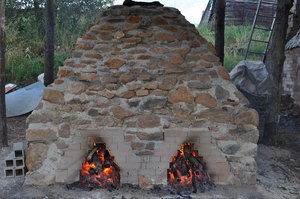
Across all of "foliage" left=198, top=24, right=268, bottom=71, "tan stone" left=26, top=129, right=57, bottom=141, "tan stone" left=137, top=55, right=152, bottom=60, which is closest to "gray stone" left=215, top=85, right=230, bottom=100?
"tan stone" left=137, top=55, right=152, bottom=60

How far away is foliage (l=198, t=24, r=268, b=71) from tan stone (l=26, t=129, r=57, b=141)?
880 cm

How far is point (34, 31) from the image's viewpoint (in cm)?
1198

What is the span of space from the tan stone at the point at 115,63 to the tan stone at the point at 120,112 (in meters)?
0.52

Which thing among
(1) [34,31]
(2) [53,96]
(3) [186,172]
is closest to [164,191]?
(3) [186,172]

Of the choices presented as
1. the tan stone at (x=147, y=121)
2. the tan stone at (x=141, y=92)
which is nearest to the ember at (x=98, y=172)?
the tan stone at (x=147, y=121)

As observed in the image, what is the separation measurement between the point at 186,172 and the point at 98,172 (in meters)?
1.10

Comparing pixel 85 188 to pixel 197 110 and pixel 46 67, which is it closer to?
pixel 197 110

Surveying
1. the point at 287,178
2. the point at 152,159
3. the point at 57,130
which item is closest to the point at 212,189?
the point at 152,159

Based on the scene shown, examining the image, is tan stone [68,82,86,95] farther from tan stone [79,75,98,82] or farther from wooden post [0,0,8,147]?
wooden post [0,0,8,147]

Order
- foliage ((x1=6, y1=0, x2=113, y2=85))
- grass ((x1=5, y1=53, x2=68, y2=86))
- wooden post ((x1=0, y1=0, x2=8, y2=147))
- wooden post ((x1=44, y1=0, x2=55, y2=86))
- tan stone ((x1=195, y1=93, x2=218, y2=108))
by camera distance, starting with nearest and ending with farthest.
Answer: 1. tan stone ((x1=195, y1=93, x2=218, y2=108))
2. wooden post ((x1=0, y1=0, x2=8, y2=147))
3. wooden post ((x1=44, y1=0, x2=55, y2=86))
4. grass ((x1=5, y1=53, x2=68, y2=86))
5. foliage ((x1=6, y1=0, x2=113, y2=85))

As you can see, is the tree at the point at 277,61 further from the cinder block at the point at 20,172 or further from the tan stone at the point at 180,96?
the cinder block at the point at 20,172

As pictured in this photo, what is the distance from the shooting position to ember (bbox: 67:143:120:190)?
4.09 m

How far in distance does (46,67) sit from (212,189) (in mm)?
4843

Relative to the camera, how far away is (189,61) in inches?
168
